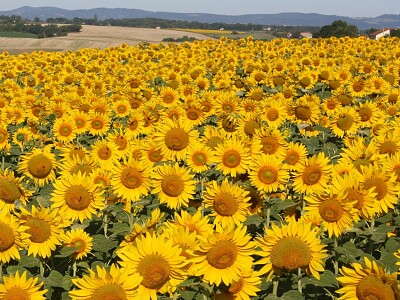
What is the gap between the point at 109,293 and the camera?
3393mm

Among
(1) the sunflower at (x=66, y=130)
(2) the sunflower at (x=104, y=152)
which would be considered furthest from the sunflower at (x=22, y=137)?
(2) the sunflower at (x=104, y=152)

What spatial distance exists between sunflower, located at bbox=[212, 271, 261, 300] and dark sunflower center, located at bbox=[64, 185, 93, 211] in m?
2.15

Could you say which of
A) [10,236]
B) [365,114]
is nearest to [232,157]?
[10,236]

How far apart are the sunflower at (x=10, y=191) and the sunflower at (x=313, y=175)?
122 inches

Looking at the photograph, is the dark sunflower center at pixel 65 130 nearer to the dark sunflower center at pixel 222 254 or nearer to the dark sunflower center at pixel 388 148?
the dark sunflower center at pixel 388 148

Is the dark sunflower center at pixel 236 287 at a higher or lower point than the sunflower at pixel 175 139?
lower

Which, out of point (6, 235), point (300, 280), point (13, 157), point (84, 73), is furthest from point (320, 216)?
point (84, 73)

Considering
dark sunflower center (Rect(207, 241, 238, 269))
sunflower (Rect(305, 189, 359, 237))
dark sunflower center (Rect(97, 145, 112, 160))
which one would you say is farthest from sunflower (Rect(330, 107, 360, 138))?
dark sunflower center (Rect(207, 241, 238, 269))

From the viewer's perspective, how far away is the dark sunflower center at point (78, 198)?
550 centimetres

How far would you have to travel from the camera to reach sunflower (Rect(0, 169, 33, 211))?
555 centimetres

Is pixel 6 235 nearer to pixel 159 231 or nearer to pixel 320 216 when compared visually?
pixel 159 231

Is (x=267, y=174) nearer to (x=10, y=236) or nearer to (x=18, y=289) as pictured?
(x=10, y=236)

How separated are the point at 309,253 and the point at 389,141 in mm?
3305

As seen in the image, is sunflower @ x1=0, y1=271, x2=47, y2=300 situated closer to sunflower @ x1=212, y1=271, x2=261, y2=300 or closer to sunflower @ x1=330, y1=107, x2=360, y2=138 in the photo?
sunflower @ x1=212, y1=271, x2=261, y2=300
